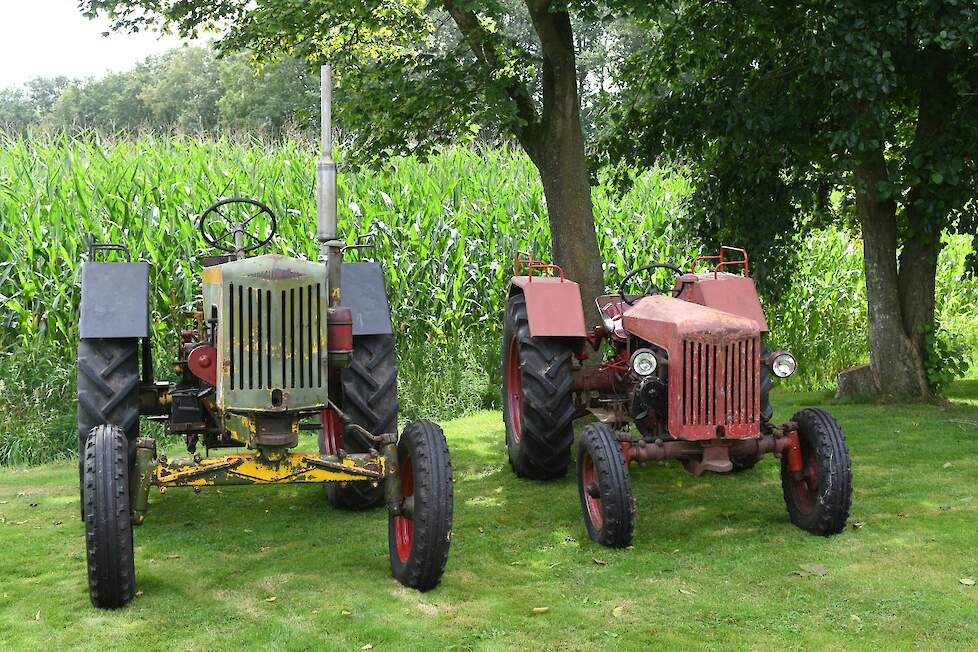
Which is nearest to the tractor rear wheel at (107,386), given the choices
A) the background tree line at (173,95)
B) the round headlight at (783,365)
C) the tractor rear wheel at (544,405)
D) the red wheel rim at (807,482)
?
the tractor rear wheel at (544,405)

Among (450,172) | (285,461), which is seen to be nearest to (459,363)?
(450,172)

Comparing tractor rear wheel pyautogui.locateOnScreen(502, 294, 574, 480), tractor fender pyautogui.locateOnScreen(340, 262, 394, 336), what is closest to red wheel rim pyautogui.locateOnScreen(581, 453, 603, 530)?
tractor rear wheel pyautogui.locateOnScreen(502, 294, 574, 480)

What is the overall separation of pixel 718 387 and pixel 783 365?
1.26 ft

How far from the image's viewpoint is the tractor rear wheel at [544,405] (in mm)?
6516

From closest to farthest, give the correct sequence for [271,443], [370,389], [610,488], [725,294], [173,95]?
[271,443] → [610,488] → [370,389] → [725,294] → [173,95]

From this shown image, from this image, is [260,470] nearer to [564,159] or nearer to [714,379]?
[714,379]

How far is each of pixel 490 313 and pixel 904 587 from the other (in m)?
6.45

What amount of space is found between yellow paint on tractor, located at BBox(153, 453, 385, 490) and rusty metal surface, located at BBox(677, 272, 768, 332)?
2.47 metres

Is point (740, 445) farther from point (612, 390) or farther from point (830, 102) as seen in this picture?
point (830, 102)

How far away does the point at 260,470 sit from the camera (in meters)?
4.67

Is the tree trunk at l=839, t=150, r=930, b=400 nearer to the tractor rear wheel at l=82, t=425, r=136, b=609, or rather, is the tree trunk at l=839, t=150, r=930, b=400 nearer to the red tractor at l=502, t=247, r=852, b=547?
the red tractor at l=502, t=247, r=852, b=547

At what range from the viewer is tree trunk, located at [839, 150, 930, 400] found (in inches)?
364

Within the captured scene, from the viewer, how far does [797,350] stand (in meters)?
11.7

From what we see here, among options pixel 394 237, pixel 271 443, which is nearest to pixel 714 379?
pixel 271 443
